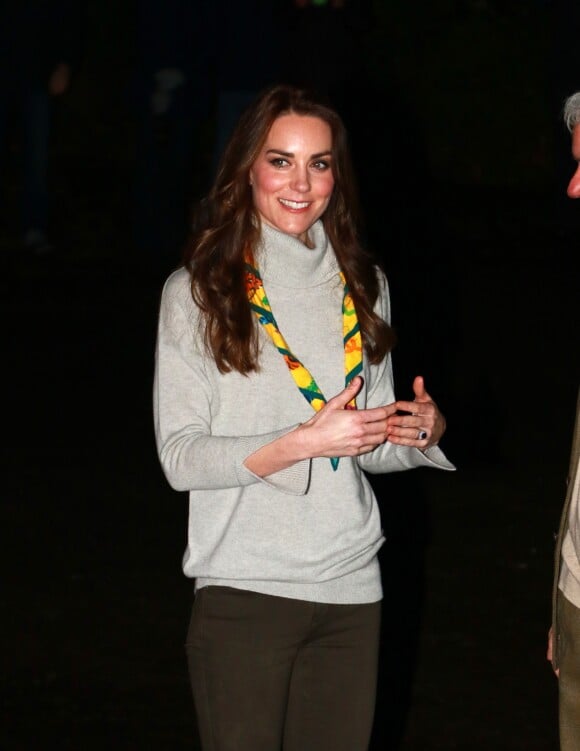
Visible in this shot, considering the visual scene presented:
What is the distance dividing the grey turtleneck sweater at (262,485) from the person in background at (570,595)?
417 mm

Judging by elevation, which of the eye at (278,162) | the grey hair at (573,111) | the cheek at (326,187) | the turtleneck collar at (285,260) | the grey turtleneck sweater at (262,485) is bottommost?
the grey turtleneck sweater at (262,485)

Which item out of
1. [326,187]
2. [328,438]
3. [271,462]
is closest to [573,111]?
[326,187]

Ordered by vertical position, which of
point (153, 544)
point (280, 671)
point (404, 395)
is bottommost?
point (153, 544)

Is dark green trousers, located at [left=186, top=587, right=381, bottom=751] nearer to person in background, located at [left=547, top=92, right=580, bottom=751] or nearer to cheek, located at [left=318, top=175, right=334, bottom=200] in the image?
person in background, located at [left=547, top=92, right=580, bottom=751]

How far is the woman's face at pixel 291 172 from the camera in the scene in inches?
135

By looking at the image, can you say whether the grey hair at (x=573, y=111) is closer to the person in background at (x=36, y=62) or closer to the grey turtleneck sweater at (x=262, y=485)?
the grey turtleneck sweater at (x=262, y=485)

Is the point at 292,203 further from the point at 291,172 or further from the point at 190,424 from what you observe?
the point at 190,424

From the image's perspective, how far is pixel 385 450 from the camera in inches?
140

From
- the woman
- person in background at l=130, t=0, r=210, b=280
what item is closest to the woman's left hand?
the woman

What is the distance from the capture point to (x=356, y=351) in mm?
3385

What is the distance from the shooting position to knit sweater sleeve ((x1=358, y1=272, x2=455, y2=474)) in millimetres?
3492

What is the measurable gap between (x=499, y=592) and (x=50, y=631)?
1.75m

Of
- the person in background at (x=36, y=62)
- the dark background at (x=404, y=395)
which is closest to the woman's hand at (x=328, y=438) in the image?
the dark background at (x=404, y=395)

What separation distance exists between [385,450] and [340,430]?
515mm
